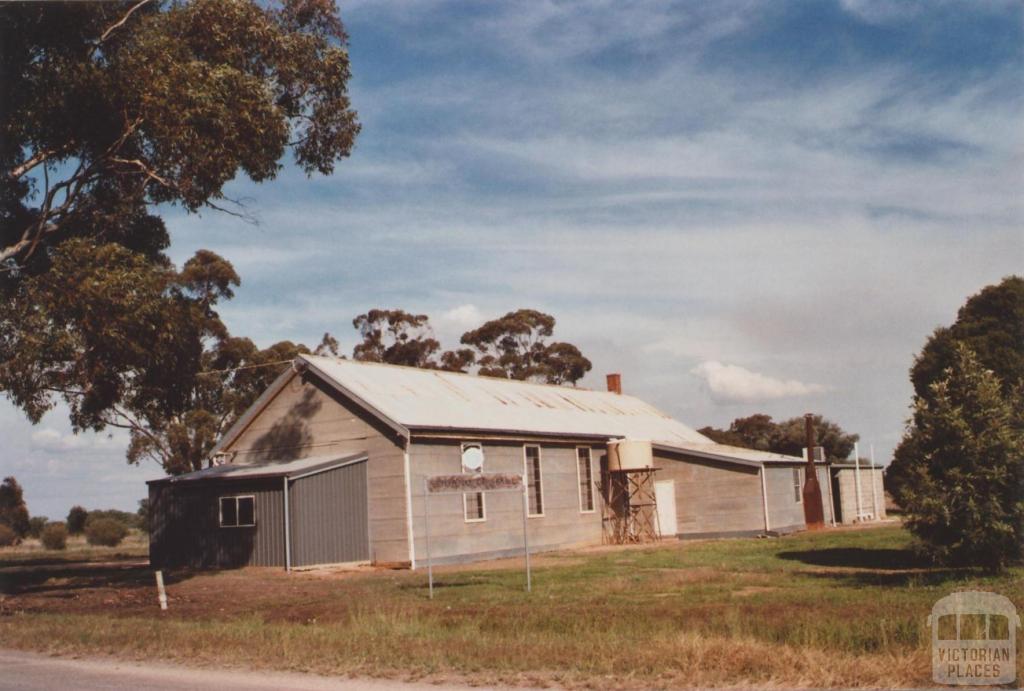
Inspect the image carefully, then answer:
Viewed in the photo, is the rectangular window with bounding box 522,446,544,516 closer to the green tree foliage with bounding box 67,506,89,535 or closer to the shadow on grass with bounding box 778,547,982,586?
the shadow on grass with bounding box 778,547,982,586

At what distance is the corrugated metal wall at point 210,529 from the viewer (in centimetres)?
2777

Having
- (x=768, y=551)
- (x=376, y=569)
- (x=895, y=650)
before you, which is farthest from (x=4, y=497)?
(x=895, y=650)

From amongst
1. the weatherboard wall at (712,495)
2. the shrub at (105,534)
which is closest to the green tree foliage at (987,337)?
the weatherboard wall at (712,495)

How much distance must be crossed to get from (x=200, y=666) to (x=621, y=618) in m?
5.90

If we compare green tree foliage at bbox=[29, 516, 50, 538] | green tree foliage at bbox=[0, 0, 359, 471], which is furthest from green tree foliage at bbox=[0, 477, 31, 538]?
green tree foliage at bbox=[0, 0, 359, 471]

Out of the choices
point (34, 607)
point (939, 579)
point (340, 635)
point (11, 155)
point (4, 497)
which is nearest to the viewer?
point (340, 635)

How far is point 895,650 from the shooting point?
10344 mm

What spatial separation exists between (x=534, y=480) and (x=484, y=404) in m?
3.34

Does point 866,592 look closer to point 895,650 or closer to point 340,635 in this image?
point 895,650

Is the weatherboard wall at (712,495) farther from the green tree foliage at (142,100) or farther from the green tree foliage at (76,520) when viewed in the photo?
the green tree foliage at (76,520)

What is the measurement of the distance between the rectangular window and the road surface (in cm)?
2192

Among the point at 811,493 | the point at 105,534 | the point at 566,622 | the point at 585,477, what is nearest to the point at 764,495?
the point at 811,493

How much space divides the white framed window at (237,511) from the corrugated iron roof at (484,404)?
4.47m

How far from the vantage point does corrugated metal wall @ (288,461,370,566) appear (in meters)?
27.5
